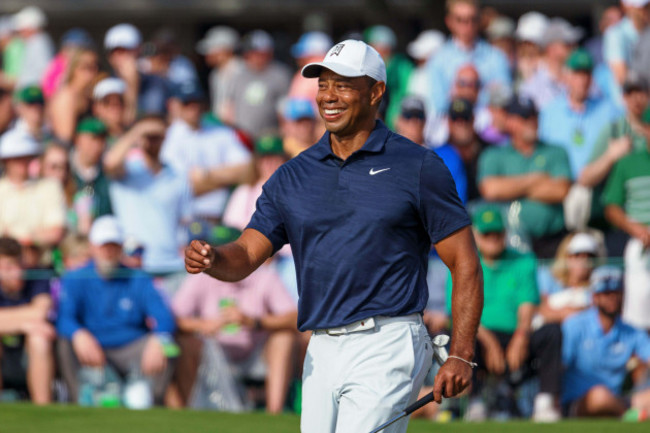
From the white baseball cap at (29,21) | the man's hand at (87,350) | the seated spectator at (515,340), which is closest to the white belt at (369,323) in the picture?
the seated spectator at (515,340)

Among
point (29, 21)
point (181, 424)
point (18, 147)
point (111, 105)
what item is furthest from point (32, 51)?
point (181, 424)

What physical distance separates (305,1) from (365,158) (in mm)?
14475

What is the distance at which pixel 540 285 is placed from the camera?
29.6 ft

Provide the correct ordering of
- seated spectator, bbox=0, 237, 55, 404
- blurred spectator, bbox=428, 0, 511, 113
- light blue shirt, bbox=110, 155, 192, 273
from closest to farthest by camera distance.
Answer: seated spectator, bbox=0, 237, 55, 404 → light blue shirt, bbox=110, 155, 192, 273 → blurred spectator, bbox=428, 0, 511, 113

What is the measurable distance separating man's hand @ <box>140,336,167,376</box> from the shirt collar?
15.8 feet

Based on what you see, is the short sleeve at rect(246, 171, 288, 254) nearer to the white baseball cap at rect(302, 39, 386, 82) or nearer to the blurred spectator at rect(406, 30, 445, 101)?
the white baseball cap at rect(302, 39, 386, 82)

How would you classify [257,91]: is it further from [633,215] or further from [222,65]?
[633,215]

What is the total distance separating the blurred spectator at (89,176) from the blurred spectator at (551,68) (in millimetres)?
4032

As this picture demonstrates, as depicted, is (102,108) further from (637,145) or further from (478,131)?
(637,145)

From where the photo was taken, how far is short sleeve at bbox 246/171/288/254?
15.7 ft

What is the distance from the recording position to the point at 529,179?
9945mm

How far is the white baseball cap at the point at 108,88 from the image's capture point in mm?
11060

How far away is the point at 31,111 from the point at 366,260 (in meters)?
7.87

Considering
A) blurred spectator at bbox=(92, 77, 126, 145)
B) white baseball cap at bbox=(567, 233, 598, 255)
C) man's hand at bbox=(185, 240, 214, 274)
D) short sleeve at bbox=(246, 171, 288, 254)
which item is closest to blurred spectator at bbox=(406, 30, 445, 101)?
white baseball cap at bbox=(567, 233, 598, 255)
